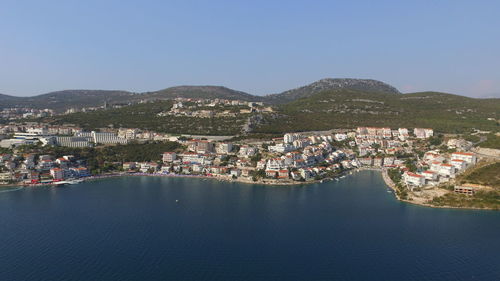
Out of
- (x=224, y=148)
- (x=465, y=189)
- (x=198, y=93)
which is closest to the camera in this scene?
(x=465, y=189)

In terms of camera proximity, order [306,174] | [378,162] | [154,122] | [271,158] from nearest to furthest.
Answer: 1. [306,174]
2. [271,158]
3. [378,162]
4. [154,122]

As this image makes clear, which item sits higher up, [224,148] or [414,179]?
[224,148]


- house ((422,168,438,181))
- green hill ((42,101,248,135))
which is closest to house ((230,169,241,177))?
green hill ((42,101,248,135))

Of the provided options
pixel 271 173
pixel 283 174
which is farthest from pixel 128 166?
pixel 283 174

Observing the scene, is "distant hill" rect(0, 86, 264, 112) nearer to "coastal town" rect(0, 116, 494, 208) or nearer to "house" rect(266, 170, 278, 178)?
"coastal town" rect(0, 116, 494, 208)

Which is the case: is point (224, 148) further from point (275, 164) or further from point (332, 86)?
point (332, 86)

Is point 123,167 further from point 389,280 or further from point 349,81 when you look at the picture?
point 349,81
